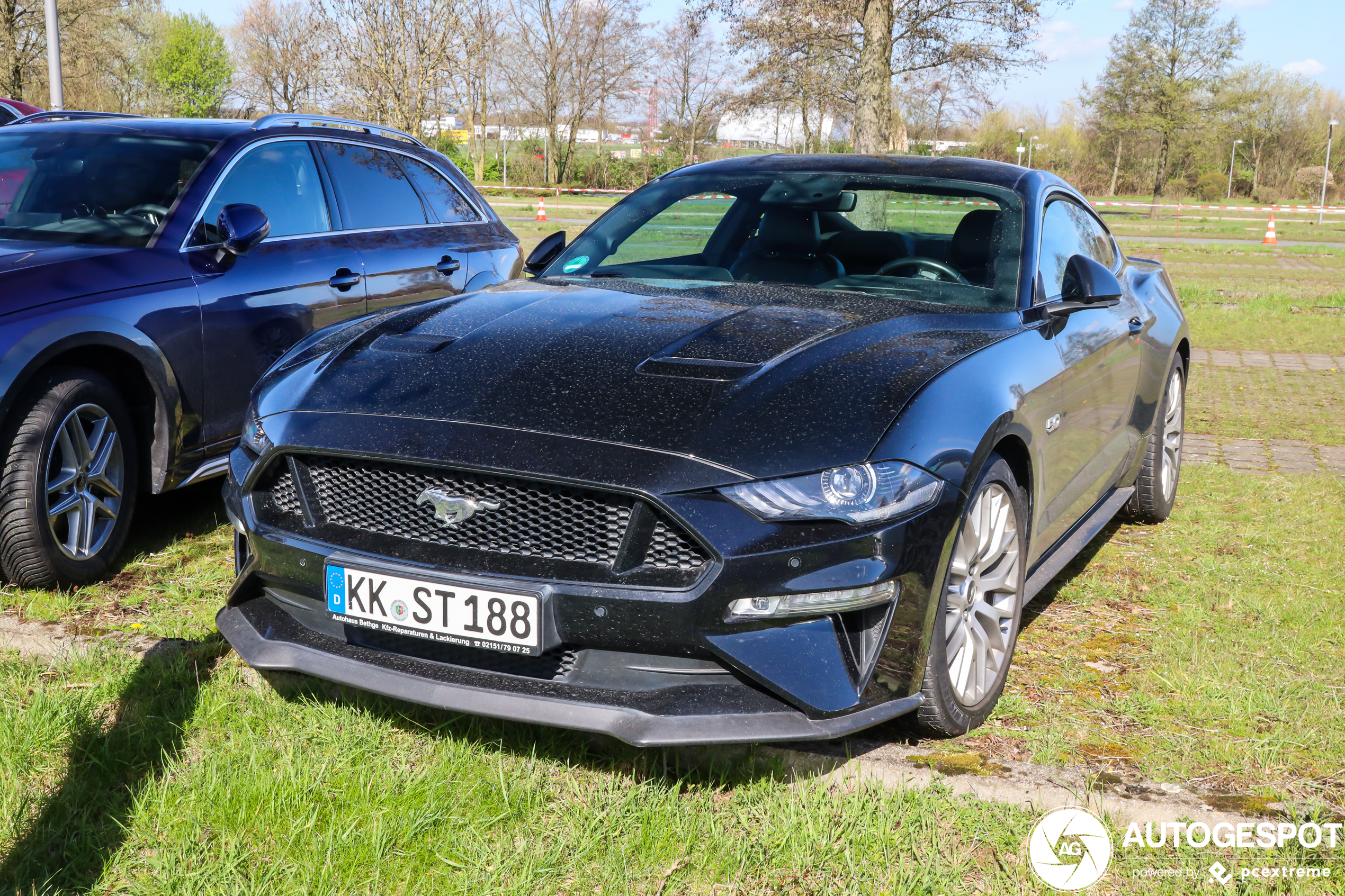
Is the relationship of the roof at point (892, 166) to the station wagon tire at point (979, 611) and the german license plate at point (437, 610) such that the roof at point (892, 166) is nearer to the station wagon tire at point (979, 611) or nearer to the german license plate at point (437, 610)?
the station wagon tire at point (979, 611)

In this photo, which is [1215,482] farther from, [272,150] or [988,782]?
[272,150]

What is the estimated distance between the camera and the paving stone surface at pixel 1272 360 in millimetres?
10055

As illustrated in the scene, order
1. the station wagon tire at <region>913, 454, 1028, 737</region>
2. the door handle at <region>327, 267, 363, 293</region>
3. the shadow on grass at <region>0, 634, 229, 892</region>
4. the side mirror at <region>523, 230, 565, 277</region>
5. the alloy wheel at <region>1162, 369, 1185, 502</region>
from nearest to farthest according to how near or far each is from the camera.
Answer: the shadow on grass at <region>0, 634, 229, 892</region> < the station wagon tire at <region>913, 454, 1028, 737</region> < the side mirror at <region>523, 230, 565, 277</region> < the door handle at <region>327, 267, 363, 293</region> < the alloy wheel at <region>1162, 369, 1185, 502</region>

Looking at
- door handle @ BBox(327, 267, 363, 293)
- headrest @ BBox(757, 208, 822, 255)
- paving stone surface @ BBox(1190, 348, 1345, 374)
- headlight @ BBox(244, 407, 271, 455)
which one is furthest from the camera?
paving stone surface @ BBox(1190, 348, 1345, 374)

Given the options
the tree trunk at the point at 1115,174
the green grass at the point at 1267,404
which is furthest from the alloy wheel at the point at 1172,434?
the tree trunk at the point at 1115,174

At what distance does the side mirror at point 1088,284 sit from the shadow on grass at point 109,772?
286cm

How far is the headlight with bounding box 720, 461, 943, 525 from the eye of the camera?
2.44 meters

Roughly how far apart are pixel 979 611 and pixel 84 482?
2.98m

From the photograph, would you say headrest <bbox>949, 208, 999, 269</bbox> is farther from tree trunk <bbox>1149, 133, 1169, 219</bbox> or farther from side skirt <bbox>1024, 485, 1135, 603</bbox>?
tree trunk <bbox>1149, 133, 1169, 219</bbox>

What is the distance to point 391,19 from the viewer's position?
1723cm

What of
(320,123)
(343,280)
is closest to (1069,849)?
(343,280)

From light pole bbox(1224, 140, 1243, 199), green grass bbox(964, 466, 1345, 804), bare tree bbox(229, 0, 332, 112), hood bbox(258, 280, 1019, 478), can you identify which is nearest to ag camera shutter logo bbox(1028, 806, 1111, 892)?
green grass bbox(964, 466, 1345, 804)

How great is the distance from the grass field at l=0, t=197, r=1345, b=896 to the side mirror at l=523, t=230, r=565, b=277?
5.11 ft

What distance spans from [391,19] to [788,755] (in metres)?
16.6
